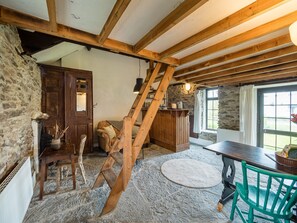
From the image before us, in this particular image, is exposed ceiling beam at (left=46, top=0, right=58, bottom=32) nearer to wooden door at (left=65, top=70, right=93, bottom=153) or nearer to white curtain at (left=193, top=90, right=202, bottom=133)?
wooden door at (left=65, top=70, right=93, bottom=153)

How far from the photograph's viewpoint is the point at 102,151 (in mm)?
4371

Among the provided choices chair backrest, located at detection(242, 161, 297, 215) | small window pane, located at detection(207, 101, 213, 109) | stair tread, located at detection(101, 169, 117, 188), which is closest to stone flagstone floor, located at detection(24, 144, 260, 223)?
stair tread, located at detection(101, 169, 117, 188)

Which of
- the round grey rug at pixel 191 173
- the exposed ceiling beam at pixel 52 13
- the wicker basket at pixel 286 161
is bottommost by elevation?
the round grey rug at pixel 191 173

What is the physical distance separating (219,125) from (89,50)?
520 centimetres

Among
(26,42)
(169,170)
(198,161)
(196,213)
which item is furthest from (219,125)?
(26,42)

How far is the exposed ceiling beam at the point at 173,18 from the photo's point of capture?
3.85 feet

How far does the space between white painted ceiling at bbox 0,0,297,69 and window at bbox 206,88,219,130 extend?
3529 mm

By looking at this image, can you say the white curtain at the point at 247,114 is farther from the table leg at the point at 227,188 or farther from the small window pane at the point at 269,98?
the table leg at the point at 227,188

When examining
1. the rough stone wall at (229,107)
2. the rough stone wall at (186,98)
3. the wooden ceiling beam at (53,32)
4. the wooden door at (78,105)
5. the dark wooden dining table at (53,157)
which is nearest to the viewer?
the wooden ceiling beam at (53,32)

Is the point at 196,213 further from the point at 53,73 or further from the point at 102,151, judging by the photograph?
the point at 53,73

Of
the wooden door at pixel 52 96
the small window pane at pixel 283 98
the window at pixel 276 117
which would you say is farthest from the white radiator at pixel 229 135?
the wooden door at pixel 52 96

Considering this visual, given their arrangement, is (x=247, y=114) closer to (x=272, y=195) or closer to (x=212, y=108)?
(x=212, y=108)

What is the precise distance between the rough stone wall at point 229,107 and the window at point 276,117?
591mm

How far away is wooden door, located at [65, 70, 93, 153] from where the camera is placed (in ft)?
12.2
